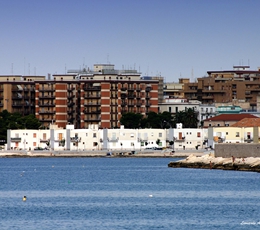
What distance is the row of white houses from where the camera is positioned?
19275 cm

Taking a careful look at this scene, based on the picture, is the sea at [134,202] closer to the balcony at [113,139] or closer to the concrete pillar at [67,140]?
the balcony at [113,139]

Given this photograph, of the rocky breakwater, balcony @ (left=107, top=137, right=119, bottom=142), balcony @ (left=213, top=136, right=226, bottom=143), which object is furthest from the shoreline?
the rocky breakwater

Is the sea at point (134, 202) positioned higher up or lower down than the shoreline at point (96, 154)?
lower down

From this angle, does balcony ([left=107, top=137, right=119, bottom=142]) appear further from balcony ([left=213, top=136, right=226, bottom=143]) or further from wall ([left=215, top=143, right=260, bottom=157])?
wall ([left=215, top=143, right=260, bottom=157])

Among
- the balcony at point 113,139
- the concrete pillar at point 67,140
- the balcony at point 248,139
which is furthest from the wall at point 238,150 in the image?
the concrete pillar at point 67,140

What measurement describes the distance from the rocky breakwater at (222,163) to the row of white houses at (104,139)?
53.4 metres

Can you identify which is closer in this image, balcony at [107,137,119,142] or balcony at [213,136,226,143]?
balcony at [213,136,226,143]

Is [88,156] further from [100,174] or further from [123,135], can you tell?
[100,174]

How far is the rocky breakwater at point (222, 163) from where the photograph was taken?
11438 cm

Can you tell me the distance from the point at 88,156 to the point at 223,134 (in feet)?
86.4

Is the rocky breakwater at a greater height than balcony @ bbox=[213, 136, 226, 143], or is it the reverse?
balcony @ bbox=[213, 136, 226, 143]

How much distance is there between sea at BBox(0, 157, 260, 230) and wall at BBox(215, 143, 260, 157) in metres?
4.59

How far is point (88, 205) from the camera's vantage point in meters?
75.4

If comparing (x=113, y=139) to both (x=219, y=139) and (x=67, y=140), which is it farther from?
(x=219, y=139)
